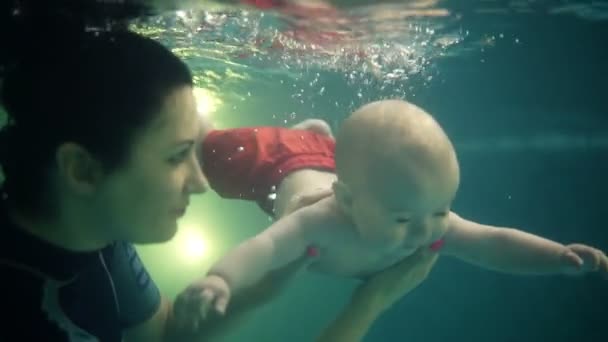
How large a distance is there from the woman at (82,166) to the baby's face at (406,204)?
159 cm

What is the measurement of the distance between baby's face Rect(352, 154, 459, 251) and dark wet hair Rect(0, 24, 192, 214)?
76.5 inches

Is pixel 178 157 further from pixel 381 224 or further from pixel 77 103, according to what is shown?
pixel 381 224

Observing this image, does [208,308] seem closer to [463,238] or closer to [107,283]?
[107,283]

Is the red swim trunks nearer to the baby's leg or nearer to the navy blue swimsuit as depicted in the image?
the baby's leg

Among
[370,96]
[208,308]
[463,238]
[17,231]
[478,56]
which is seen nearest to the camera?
[17,231]

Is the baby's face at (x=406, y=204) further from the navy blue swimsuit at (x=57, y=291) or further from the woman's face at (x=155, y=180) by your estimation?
the navy blue swimsuit at (x=57, y=291)

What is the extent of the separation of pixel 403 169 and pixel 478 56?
1040 cm

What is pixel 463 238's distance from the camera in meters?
5.29

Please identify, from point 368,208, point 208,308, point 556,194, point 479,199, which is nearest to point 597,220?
point 556,194

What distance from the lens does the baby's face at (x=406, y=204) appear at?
4.14 m

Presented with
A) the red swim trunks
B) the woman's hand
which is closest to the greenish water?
the red swim trunks

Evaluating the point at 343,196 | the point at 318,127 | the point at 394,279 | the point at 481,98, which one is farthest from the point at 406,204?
the point at 481,98

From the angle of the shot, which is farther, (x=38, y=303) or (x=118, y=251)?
(x=118, y=251)

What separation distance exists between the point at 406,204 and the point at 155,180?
2.03 meters
